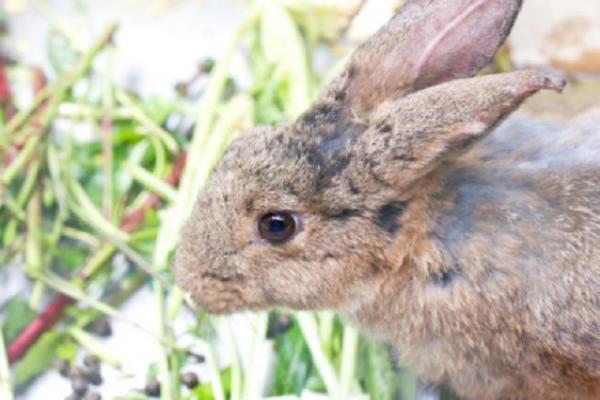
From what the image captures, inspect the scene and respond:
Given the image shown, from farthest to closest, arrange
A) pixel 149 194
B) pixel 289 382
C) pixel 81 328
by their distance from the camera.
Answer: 1. pixel 149 194
2. pixel 81 328
3. pixel 289 382

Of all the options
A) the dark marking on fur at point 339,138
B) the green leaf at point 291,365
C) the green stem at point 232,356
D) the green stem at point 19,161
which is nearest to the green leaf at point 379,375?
the green leaf at point 291,365

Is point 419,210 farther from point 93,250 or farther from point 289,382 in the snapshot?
point 93,250

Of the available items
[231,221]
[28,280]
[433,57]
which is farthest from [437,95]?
[28,280]

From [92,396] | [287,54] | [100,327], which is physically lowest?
[92,396]

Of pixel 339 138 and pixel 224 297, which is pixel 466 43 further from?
pixel 224 297

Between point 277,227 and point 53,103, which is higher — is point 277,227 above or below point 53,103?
below

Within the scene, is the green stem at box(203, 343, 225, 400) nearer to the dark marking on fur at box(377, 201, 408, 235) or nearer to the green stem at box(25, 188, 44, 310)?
the green stem at box(25, 188, 44, 310)

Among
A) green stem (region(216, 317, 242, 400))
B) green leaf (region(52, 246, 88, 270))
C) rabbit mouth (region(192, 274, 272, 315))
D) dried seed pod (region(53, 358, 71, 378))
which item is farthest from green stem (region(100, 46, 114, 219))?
rabbit mouth (region(192, 274, 272, 315))

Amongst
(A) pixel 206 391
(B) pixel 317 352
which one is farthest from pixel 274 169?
(A) pixel 206 391
